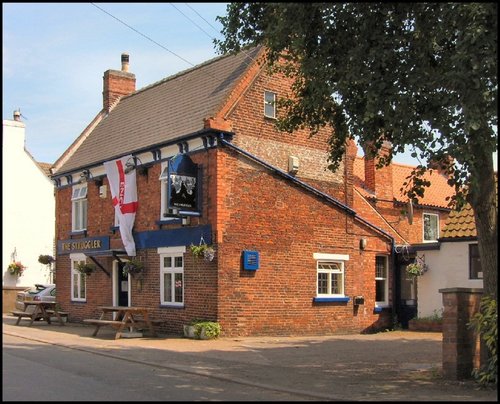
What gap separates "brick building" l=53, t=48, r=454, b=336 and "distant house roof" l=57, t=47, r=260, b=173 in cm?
8

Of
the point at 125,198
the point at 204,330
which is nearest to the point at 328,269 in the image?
the point at 204,330

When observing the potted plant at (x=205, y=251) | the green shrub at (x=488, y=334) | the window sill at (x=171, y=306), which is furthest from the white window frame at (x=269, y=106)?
the green shrub at (x=488, y=334)

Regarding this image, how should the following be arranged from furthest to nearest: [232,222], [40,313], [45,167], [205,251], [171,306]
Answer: [45,167]
[40,313]
[171,306]
[232,222]
[205,251]

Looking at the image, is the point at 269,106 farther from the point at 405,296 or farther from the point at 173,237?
the point at 405,296

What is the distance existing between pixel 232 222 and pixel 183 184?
1745 mm

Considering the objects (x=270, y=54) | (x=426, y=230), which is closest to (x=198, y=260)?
(x=270, y=54)

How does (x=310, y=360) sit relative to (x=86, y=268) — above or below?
below

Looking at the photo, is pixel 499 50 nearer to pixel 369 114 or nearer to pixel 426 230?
pixel 369 114

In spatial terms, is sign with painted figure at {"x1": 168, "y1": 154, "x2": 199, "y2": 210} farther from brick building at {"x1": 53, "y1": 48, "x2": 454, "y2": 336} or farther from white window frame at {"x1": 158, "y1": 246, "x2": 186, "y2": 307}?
white window frame at {"x1": 158, "y1": 246, "x2": 186, "y2": 307}

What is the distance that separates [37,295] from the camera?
27.7 meters

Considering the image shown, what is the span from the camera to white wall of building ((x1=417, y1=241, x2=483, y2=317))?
22.9m

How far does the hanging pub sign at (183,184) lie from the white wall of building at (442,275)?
9088 millimetres

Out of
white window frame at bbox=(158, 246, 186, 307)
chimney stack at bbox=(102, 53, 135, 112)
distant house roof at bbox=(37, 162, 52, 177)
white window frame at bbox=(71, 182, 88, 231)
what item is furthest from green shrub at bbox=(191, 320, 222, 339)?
distant house roof at bbox=(37, 162, 52, 177)

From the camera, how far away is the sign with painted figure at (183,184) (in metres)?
19.0
